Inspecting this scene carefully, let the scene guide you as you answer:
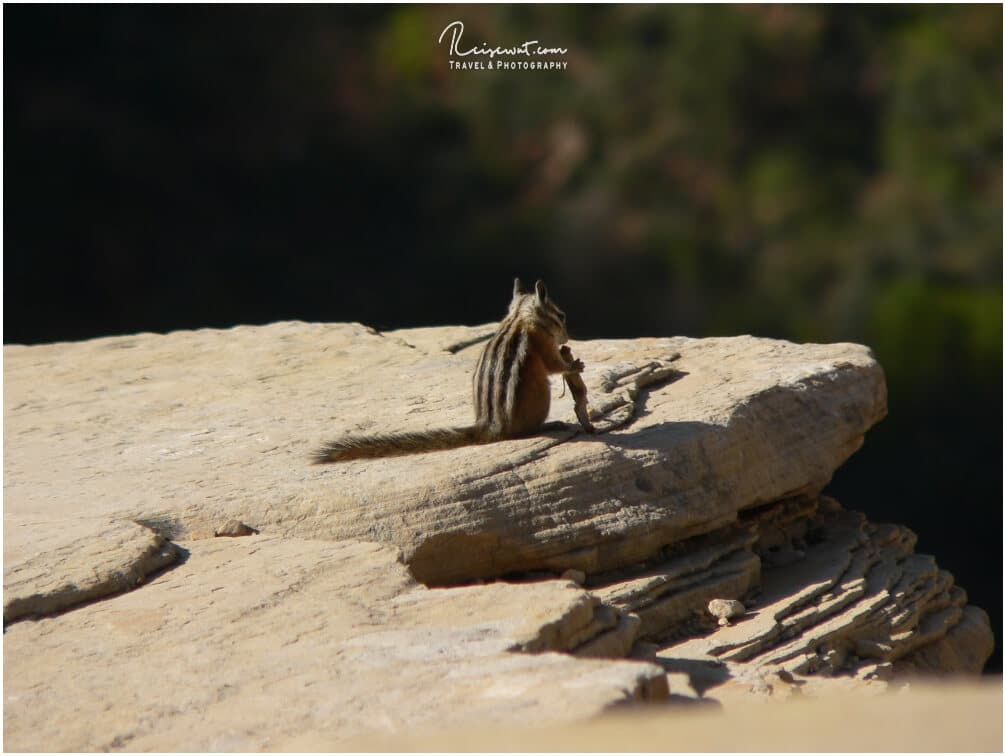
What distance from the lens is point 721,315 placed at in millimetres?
23016

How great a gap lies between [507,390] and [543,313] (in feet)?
1.28

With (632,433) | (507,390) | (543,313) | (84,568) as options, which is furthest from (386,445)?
(84,568)

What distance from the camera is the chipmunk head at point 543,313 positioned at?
6691 mm

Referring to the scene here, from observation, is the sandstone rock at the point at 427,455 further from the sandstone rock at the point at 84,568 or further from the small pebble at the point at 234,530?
the sandstone rock at the point at 84,568

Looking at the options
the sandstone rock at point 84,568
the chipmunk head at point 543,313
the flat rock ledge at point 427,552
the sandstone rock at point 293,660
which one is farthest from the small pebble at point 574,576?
the sandstone rock at point 84,568

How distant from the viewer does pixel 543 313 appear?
6711mm

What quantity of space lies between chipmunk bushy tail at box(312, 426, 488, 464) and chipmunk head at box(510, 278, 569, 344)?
0.60 meters

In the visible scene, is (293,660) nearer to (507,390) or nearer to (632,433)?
(507,390)

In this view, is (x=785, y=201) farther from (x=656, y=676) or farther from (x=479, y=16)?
(x=656, y=676)

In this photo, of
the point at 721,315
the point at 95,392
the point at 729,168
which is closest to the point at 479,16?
the point at 729,168

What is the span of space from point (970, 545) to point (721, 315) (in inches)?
288

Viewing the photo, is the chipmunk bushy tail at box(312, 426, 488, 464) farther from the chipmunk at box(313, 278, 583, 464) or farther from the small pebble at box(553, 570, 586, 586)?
the small pebble at box(553, 570, 586, 586)

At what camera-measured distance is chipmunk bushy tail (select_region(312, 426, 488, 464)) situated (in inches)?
261

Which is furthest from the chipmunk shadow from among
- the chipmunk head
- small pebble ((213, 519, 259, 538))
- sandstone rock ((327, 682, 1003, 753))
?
sandstone rock ((327, 682, 1003, 753))
